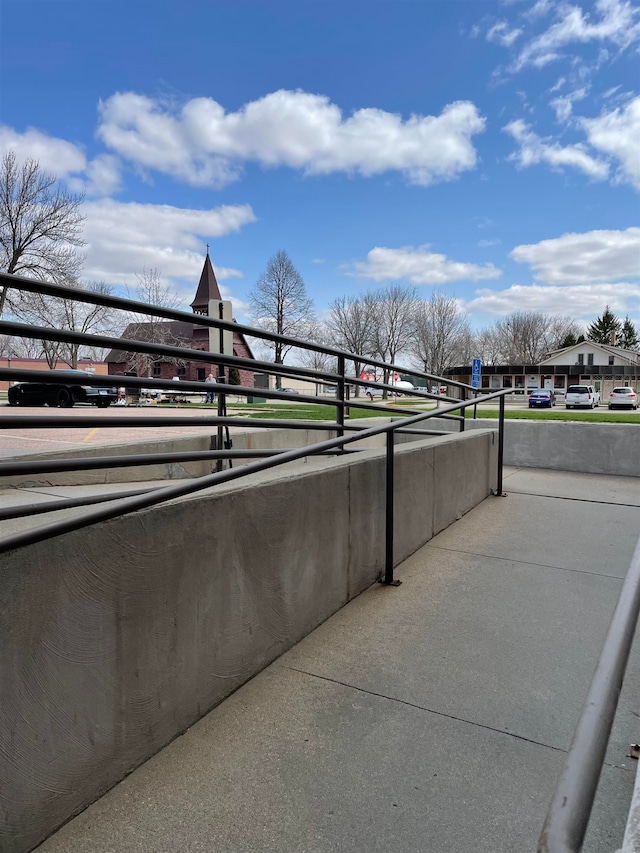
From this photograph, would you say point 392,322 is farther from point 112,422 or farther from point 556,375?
point 112,422

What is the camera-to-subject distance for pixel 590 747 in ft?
4.36

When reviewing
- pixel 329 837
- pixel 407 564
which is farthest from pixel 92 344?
pixel 407 564

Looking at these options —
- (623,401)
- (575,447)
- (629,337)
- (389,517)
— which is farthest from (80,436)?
(629,337)

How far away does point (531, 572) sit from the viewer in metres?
3.91

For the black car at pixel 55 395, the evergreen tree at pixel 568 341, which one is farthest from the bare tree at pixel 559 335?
the black car at pixel 55 395

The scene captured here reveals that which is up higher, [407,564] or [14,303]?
[14,303]

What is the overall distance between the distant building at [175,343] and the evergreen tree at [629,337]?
67.5 m

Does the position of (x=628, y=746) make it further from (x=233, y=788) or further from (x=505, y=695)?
(x=233, y=788)

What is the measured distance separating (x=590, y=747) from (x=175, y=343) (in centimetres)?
4567

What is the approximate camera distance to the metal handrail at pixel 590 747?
1113mm

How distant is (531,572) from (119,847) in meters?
3.07

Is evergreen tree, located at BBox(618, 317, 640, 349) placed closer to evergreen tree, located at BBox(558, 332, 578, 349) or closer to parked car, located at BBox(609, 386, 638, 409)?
evergreen tree, located at BBox(558, 332, 578, 349)

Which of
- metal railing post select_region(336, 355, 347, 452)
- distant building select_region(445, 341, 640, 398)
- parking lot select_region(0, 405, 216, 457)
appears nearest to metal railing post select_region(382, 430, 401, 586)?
metal railing post select_region(336, 355, 347, 452)

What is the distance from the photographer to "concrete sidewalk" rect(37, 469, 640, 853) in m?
1.72
